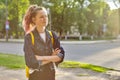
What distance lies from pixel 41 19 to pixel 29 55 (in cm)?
43

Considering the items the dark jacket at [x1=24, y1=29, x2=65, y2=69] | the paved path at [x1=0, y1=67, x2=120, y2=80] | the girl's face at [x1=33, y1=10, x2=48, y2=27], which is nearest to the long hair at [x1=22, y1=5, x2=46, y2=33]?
the girl's face at [x1=33, y1=10, x2=48, y2=27]

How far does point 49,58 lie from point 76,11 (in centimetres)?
6934

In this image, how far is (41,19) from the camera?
4031 mm

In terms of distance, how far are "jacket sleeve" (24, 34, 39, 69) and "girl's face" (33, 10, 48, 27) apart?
196 millimetres

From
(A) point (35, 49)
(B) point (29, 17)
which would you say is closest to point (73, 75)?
(B) point (29, 17)

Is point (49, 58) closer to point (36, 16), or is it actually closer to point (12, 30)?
point (36, 16)

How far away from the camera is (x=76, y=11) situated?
7294cm

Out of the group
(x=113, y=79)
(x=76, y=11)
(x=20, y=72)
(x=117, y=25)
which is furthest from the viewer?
(x=117, y=25)

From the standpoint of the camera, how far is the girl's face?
402 centimetres

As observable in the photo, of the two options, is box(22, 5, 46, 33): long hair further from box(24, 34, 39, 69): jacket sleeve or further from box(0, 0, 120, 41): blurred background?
box(0, 0, 120, 41): blurred background

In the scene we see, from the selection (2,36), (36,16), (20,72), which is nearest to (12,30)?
(2,36)

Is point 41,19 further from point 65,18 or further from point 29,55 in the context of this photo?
point 65,18

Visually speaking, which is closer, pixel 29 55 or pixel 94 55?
pixel 29 55

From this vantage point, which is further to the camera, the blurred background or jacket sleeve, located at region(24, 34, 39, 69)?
the blurred background
